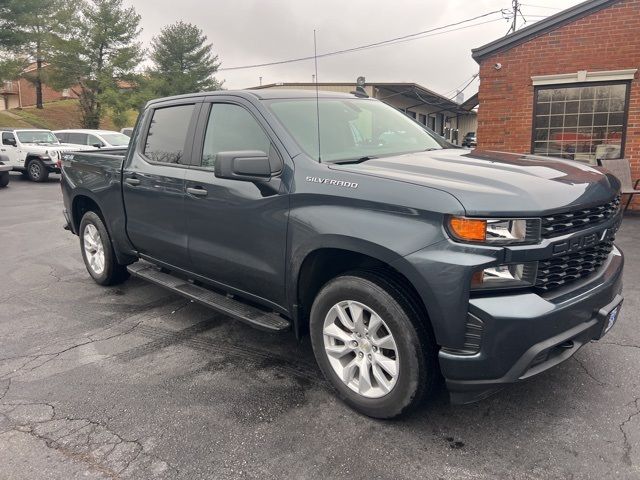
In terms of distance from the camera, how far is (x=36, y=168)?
1730 cm

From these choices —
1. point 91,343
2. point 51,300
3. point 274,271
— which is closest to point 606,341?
point 274,271

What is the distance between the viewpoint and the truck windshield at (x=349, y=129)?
3445 millimetres

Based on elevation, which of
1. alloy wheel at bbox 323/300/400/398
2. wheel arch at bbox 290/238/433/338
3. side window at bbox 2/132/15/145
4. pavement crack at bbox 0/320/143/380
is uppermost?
side window at bbox 2/132/15/145

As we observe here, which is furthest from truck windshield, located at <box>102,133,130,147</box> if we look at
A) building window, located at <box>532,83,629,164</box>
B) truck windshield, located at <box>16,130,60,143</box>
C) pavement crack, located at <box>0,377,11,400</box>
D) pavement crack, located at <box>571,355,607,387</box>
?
pavement crack, located at <box>571,355,607,387</box>

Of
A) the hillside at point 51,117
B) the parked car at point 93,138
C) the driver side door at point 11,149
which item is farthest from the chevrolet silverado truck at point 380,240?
the hillside at point 51,117

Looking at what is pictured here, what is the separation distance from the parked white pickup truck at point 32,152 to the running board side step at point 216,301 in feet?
45.6

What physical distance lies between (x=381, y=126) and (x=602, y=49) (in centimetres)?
745

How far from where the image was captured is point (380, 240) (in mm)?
2705

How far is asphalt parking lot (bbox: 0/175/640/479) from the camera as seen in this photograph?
8.51 feet

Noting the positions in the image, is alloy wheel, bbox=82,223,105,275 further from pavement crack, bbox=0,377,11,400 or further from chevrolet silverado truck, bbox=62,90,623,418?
pavement crack, bbox=0,377,11,400

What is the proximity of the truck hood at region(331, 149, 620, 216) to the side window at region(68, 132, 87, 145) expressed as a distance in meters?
16.9

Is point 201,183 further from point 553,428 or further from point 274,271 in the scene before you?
point 553,428

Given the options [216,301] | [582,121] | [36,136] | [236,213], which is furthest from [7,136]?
[236,213]

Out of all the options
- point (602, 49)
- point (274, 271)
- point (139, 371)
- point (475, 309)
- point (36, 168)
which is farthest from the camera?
point (36, 168)
